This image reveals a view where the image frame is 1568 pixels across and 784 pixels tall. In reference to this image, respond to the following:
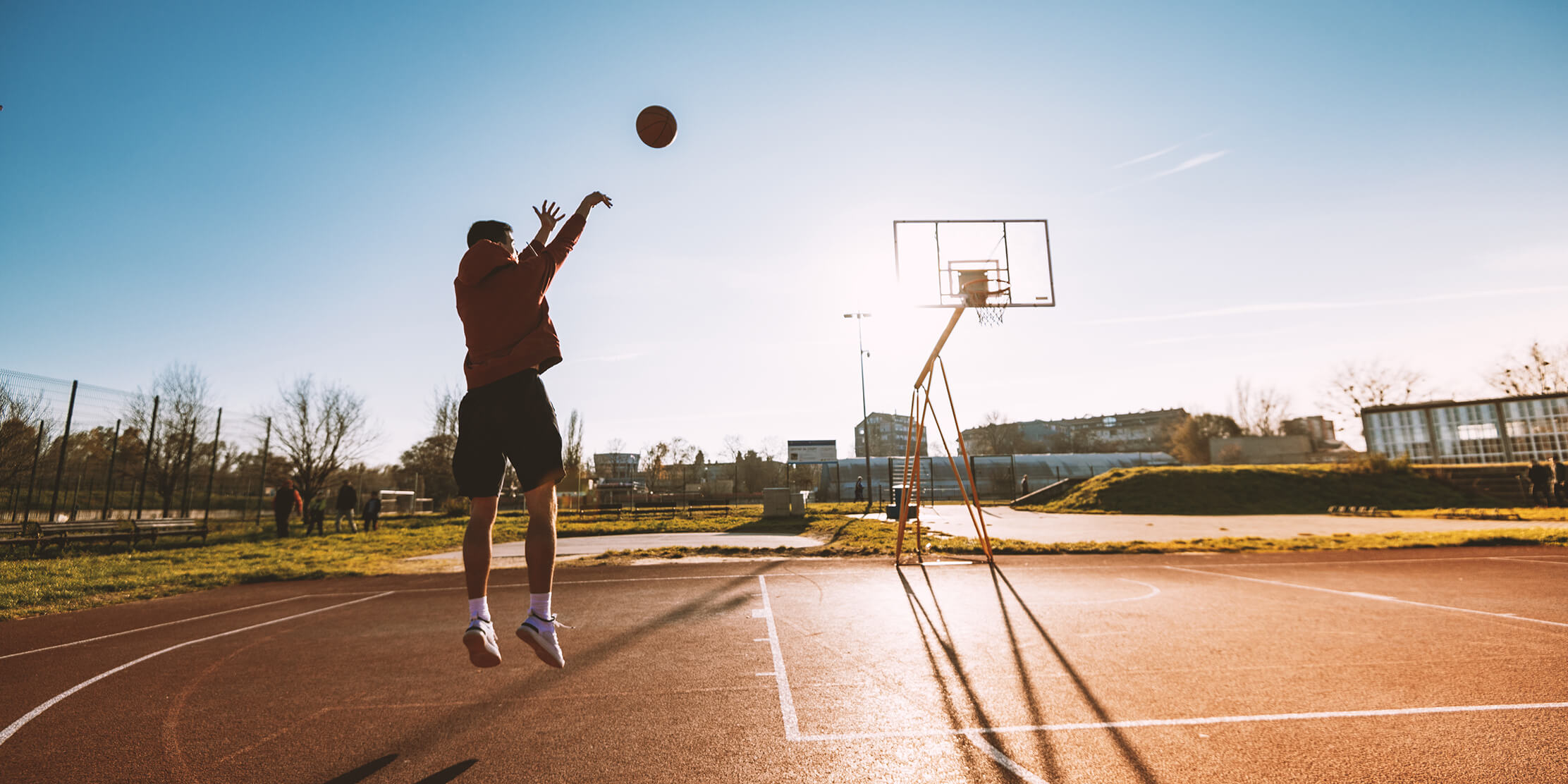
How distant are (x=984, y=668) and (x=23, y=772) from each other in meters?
6.07

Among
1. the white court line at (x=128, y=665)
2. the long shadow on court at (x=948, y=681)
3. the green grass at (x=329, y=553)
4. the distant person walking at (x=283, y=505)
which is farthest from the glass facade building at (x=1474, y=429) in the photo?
the distant person walking at (x=283, y=505)

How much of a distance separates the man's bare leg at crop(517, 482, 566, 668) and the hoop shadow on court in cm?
239

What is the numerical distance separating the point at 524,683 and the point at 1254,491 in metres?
33.6

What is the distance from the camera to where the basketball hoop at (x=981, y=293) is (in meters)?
13.2

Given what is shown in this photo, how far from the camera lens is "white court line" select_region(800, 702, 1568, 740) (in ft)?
13.1

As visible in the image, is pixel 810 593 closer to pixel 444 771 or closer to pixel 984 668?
pixel 984 668

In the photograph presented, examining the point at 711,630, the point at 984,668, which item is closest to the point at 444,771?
the point at 711,630

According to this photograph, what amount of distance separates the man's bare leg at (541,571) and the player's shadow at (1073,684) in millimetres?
3098

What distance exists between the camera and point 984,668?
5312mm

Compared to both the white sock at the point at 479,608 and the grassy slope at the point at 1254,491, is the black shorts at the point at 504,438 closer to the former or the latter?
the white sock at the point at 479,608

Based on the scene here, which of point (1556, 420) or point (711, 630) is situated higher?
point (1556, 420)

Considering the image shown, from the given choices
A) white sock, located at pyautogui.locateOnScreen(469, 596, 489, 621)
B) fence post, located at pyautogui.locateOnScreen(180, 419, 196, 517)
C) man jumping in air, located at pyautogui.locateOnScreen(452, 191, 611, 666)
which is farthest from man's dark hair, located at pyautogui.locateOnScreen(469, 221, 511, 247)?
fence post, located at pyautogui.locateOnScreen(180, 419, 196, 517)

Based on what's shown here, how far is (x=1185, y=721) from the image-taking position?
4145 mm

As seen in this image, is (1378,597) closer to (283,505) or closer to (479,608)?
(479,608)
